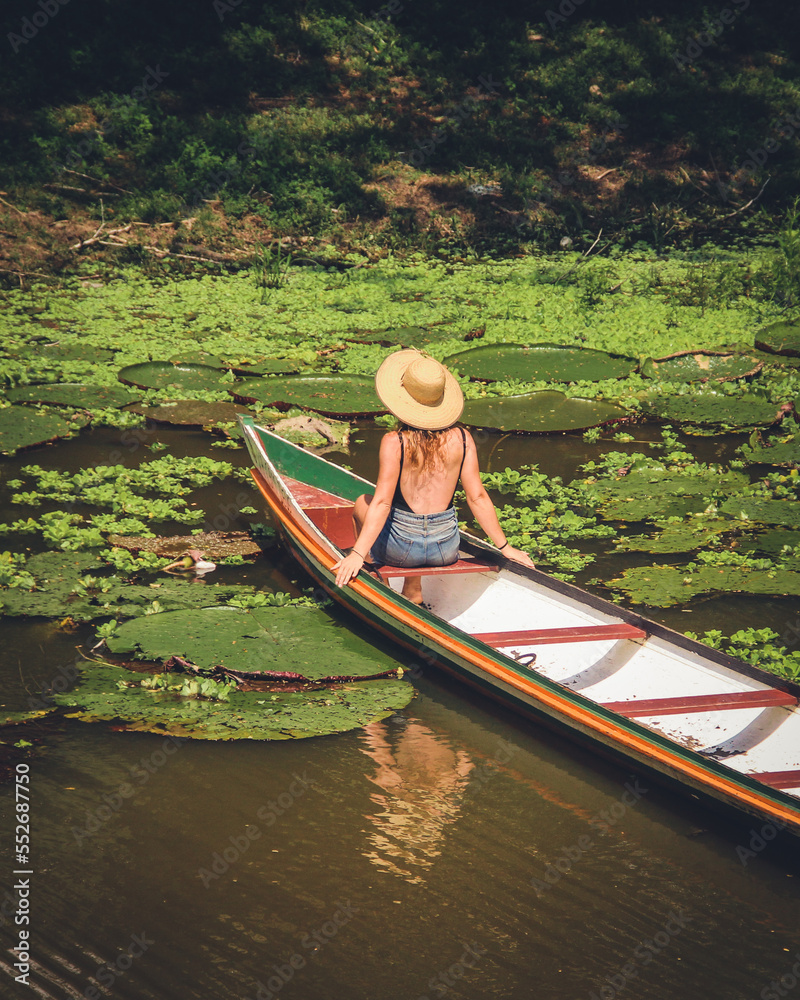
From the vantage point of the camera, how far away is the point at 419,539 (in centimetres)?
457

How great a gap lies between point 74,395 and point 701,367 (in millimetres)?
4925

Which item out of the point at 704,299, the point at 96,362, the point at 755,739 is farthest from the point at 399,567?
the point at 704,299

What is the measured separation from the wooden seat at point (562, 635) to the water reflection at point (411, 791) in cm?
48

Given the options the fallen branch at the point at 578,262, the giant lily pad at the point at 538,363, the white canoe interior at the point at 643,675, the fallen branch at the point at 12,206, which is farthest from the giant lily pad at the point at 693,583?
the fallen branch at the point at 12,206

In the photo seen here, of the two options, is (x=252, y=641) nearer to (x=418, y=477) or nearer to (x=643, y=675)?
(x=418, y=477)

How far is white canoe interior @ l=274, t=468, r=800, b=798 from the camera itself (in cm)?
380

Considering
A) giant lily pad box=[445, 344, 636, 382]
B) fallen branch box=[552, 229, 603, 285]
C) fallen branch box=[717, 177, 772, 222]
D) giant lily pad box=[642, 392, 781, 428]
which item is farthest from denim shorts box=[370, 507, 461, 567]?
fallen branch box=[717, 177, 772, 222]

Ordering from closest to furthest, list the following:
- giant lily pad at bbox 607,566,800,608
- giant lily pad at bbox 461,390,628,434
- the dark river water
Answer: the dark river water < giant lily pad at bbox 607,566,800,608 < giant lily pad at bbox 461,390,628,434

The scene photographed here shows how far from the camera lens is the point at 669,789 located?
375cm

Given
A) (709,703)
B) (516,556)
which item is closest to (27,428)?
(516,556)

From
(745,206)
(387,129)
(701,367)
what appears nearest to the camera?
(701,367)

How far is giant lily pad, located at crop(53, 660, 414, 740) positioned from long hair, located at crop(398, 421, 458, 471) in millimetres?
1023

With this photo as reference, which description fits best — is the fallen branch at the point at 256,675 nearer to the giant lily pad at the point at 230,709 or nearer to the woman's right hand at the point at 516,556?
the giant lily pad at the point at 230,709

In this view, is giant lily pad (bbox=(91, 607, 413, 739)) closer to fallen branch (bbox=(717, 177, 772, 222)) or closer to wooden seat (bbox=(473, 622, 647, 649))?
wooden seat (bbox=(473, 622, 647, 649))
